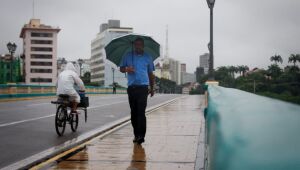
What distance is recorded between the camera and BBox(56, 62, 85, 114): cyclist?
386 inches

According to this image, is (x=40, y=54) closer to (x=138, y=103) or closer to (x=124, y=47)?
(x=124, y=47)

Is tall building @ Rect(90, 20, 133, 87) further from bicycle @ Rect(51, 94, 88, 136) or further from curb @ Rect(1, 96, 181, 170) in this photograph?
curb @ Rect(1, 96, 181, 170)

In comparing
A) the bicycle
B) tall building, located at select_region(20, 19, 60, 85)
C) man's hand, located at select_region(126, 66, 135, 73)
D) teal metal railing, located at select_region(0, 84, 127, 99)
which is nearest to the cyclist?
the bicycle

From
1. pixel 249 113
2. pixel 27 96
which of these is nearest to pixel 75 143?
pixel 249 113

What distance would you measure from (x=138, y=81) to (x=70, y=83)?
8.02 feet

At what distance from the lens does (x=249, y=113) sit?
138 cm

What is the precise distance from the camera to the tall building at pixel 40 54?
152m

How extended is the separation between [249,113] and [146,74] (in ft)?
22.2

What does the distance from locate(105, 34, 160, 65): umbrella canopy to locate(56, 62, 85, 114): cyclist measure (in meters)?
1.02

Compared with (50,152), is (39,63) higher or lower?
higher

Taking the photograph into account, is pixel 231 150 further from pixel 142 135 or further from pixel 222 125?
pixel 142 135

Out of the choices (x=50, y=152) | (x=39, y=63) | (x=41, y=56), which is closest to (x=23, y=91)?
(x=50, y=152)

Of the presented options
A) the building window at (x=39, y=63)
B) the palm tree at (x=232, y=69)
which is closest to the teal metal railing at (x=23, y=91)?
the building window at (x=39, y=63)

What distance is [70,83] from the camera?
32.4ft
